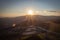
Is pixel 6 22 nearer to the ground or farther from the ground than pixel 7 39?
farther from the ground

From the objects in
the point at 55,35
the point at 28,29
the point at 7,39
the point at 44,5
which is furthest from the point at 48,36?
the point at 7,39

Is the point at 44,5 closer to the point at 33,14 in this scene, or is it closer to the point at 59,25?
the point at 33,14

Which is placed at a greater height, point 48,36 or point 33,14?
point 33,14

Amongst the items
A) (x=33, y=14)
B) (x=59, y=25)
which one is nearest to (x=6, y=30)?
(x=33, y=14)

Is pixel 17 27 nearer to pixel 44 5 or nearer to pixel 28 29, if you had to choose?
pixel 28 29

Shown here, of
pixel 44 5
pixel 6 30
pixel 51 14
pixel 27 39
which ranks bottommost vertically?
pixel 27 39

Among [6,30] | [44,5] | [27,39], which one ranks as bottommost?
[27,39]
